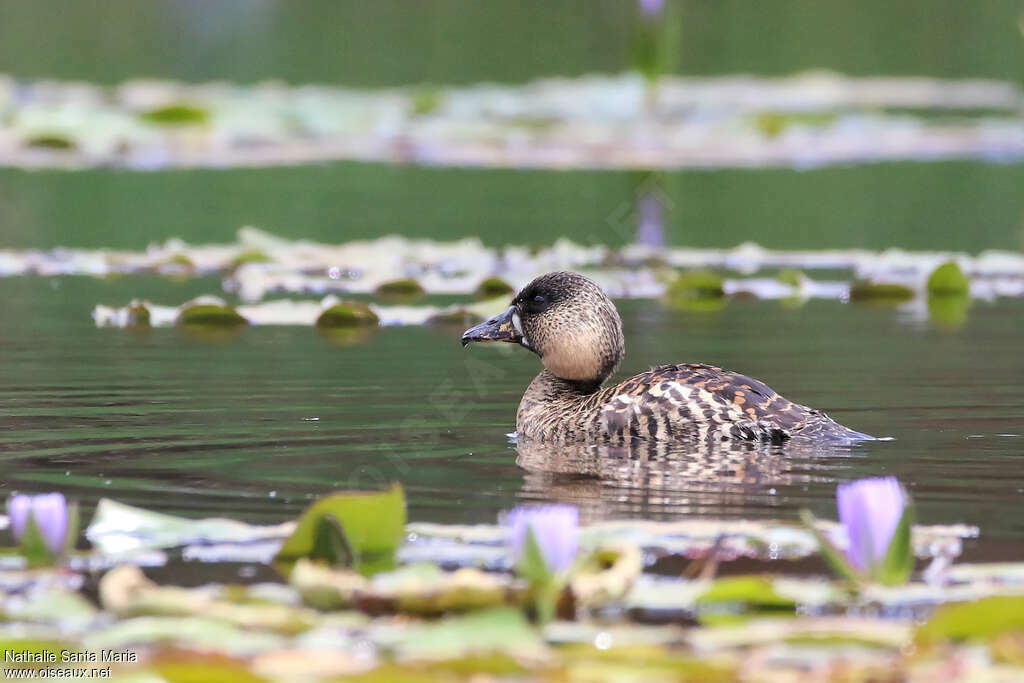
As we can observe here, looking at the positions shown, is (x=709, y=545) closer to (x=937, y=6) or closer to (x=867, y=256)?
(x=867, y=256)

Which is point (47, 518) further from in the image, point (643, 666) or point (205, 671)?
point (643, 666)

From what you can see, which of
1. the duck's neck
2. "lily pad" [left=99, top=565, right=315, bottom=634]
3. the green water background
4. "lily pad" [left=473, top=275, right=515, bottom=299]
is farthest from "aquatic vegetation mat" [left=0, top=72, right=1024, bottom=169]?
"lily pad" [left=99, top=565, right=315, bottom=634]

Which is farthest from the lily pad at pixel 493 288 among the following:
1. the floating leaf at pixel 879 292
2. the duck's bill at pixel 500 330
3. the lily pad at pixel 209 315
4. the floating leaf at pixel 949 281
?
the duck's bill at pixel 500 330

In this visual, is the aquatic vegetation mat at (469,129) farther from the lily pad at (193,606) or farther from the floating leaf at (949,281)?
the lily pad at (193,606)

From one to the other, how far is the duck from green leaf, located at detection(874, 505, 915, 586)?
8.76 ft

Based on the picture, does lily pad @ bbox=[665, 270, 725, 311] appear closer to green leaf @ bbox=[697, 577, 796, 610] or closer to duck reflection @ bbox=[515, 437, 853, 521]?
duck reflection @ bbox=[515, 437, 853, 521]

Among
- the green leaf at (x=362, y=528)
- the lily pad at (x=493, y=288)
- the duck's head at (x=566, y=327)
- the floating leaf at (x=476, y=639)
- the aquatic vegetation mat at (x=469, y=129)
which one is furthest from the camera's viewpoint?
the aquatic vegetation mat at (x=469, y=129)

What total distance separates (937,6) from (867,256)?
26077 mm

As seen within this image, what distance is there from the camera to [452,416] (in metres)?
7.70

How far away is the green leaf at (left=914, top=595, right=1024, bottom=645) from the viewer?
380cm

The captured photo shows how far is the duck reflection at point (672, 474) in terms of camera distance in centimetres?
569

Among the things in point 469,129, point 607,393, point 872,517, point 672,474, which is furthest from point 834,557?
point 469,129

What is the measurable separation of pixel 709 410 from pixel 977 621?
10.8 ft

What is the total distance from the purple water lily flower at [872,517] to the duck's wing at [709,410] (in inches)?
107
